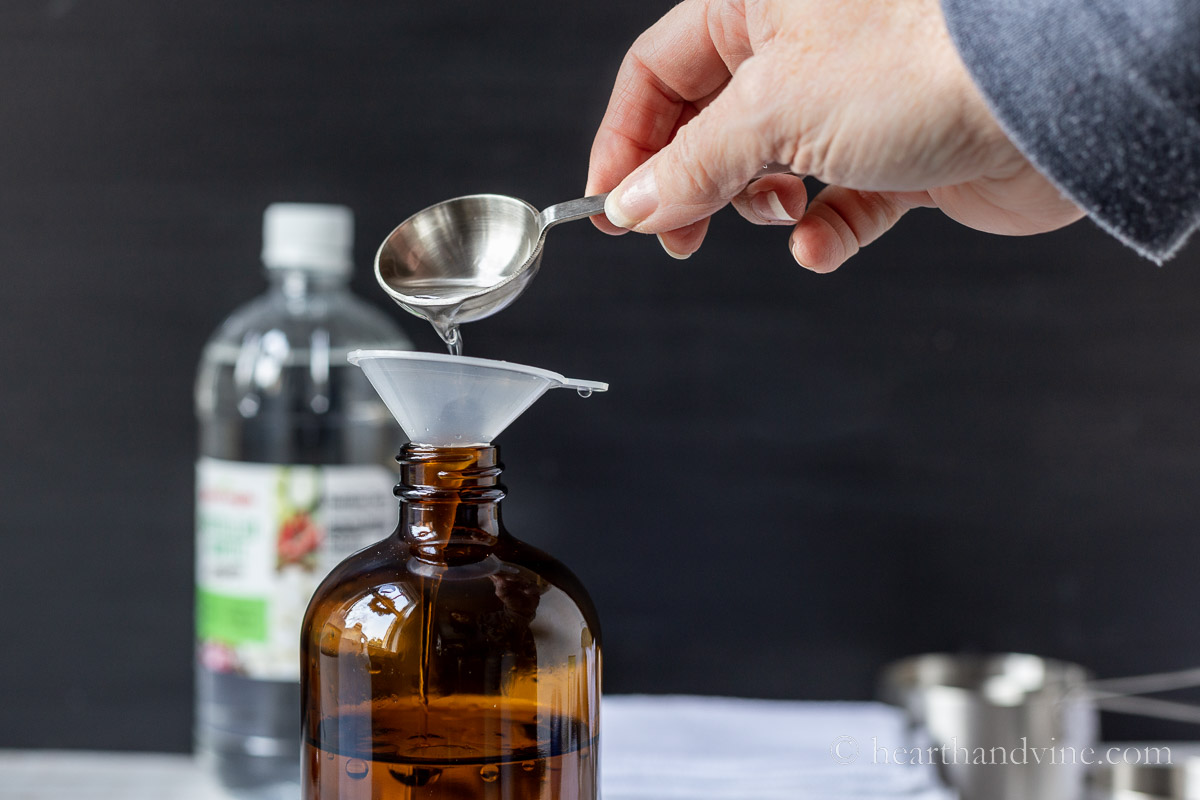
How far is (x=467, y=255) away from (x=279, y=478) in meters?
0.36

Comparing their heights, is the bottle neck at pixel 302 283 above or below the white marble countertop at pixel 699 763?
above

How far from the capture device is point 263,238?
3.28 feet

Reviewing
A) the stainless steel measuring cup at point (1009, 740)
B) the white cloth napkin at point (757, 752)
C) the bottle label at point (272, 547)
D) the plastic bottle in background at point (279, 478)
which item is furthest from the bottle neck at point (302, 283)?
the stainless steel measuring cup at point (1009, 740)

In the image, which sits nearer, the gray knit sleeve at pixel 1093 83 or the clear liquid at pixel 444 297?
the gray knit sleeve at pixel 1093 83

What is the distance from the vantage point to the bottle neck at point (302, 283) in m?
0.97

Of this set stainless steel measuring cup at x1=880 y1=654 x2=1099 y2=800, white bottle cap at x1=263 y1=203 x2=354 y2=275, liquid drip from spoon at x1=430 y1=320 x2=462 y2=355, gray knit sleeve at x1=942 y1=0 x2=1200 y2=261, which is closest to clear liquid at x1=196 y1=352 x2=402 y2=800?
white bottle cap at x1=263 y1=203 x2=354 y2=275

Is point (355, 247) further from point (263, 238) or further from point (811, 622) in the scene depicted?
point (811, 622)

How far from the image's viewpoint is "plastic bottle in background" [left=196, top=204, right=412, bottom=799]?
858 millimetres

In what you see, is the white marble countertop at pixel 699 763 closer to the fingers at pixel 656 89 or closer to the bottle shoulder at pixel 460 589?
the bottle shoulder at pixel 460 589

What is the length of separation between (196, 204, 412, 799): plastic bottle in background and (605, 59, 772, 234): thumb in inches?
17.0

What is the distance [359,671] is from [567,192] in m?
0.62

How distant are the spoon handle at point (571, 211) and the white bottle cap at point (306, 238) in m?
0.38

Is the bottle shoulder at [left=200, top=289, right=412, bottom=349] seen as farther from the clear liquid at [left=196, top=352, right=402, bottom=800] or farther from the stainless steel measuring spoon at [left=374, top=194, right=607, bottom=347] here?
the stainless steel measuring spoon at [left=374, top=194, right=607, bottom=347]

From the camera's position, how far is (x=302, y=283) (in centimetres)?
98
